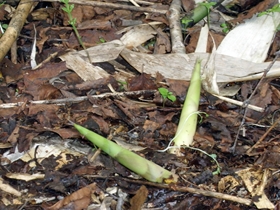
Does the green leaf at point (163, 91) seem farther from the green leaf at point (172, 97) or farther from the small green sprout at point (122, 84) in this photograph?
the small green sprout at point (122, 84)

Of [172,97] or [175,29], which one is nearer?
[172,97]

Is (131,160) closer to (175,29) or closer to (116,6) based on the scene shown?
(175,29)

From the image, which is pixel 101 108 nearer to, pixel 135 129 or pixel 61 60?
pixel 135 129

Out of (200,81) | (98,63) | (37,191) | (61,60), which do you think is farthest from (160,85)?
(37,191)

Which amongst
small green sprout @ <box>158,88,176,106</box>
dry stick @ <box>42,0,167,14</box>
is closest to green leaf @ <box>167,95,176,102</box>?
small green sprout @ <box>158,88,176,106</box>

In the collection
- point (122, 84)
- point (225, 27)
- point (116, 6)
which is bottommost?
point (122, 84)

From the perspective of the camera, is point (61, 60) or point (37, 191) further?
point (61, 60)

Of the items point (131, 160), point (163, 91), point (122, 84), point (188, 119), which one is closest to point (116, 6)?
point (122, 84)
